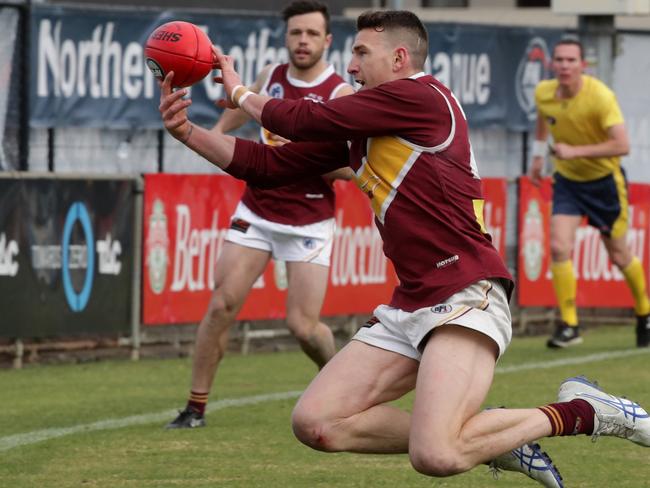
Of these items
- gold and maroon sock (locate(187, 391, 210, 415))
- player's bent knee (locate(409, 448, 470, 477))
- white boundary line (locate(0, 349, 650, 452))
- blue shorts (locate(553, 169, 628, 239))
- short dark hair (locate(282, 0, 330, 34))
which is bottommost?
white boundary line (locate(0, 349, 650, 452))

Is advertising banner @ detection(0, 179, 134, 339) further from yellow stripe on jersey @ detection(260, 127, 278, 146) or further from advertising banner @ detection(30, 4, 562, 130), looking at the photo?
yellow stripe on jersey @ detection(260, 127, 278, 146)

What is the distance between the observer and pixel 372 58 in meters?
6.67

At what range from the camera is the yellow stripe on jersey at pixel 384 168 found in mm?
6582

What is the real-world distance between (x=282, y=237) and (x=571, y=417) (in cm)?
308

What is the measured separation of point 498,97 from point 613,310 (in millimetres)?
2306

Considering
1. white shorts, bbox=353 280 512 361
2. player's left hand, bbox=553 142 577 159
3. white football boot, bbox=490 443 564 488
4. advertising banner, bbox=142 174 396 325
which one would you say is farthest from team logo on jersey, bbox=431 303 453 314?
advertising banner, bbox=142 174 396 325

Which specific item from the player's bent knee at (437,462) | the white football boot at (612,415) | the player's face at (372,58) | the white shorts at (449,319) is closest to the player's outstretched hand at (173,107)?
the player's face at (372,58)

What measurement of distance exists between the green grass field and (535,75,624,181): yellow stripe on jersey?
1.41 m

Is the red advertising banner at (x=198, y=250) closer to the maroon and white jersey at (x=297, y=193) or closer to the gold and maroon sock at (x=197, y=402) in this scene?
the maroon and white jersey at (x=297, y=193)

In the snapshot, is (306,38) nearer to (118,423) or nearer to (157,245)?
(118,423)

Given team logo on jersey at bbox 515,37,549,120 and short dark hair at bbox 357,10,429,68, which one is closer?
short dark hair at bbox 357,10,429,68

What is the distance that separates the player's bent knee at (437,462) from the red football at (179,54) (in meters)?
1.69

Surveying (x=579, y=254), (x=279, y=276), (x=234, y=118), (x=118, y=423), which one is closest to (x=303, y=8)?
(x=234, y=118)

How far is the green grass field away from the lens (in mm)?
7840
